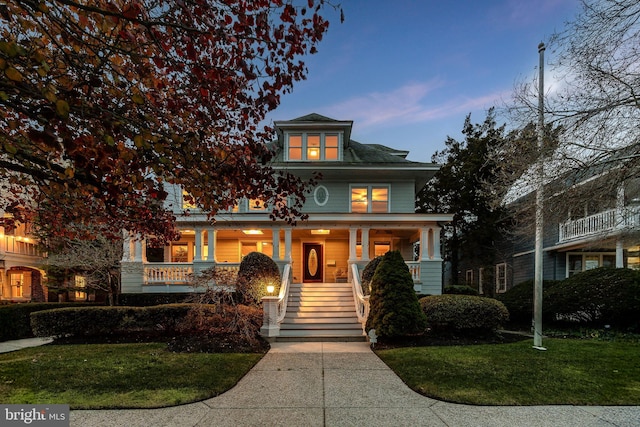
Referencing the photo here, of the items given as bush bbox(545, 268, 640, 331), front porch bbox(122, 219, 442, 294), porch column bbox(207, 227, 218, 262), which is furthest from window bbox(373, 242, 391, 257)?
porch column bbox(207, 227, 218, 262)

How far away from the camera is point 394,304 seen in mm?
8570

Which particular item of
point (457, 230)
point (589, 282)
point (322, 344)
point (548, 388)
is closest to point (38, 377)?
point (322, 344)

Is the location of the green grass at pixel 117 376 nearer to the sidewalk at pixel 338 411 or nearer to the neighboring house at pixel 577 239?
the sidewalk at pixel 338 411

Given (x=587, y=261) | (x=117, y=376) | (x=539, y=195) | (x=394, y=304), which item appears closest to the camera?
(x=117, y=376)

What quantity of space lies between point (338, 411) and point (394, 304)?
4.52 m

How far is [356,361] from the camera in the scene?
7.08m

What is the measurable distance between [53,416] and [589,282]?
46.3 feet

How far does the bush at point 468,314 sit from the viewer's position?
9.43 metres

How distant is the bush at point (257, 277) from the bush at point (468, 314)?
5144 millimetres

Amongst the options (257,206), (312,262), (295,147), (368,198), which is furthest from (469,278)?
(257,206)

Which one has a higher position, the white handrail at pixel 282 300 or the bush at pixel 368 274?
the bush at pixel 368 274

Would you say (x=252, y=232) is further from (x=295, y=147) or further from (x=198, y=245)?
(x=295, y=147)

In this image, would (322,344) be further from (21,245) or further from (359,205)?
(21,245)

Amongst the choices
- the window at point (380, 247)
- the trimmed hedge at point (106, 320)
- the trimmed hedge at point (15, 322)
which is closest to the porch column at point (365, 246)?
the window at point (380, 247)
